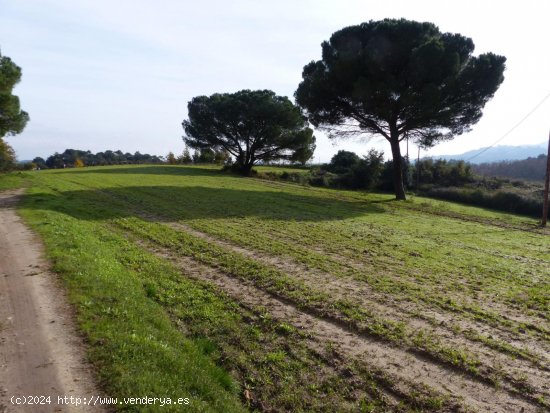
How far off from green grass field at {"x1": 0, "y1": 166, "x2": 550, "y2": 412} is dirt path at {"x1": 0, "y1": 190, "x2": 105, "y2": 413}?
265 millimetres

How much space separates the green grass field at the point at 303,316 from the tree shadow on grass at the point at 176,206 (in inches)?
88.6

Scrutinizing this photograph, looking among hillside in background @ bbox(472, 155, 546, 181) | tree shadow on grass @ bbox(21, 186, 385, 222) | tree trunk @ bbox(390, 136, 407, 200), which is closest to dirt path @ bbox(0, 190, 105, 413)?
tree shadow on grass @ bbox(21, 186, 385, 222)

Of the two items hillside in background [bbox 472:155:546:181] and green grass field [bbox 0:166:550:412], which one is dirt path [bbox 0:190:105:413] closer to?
green grass field [bbox 0:166:550:412]

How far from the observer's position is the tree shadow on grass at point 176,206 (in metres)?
17.1

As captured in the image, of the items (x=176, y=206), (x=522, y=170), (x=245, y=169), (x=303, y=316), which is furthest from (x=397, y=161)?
(x=522, y=170)

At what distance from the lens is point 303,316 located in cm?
718

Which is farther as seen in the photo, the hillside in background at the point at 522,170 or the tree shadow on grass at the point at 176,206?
the hillside in background at the point at 522,170

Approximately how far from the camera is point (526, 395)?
5.04 meters

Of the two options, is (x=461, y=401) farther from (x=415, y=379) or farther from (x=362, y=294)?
(x=362, y=294)

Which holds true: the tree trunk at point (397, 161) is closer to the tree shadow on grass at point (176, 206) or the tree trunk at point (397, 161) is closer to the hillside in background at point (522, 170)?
the tree shadow on grass at point (176, 206)

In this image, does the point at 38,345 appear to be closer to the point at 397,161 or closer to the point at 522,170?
the point at 397,161

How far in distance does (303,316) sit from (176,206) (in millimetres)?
13986

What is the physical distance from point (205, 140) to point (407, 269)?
152ft

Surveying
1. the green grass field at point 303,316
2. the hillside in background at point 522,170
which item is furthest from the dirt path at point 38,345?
the hillside in background at point 522,170
